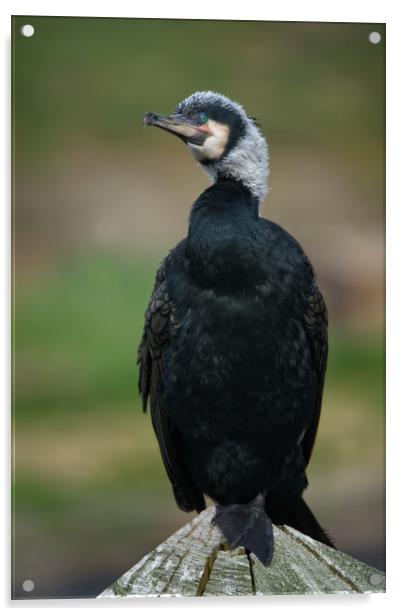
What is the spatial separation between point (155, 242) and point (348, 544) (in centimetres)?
117

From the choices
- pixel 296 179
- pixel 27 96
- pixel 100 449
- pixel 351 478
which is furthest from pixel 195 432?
pixel 27 96

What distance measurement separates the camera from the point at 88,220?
11.8 ft

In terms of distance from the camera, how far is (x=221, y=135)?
3.51 m

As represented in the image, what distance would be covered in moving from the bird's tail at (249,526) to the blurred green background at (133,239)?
0.24 metres

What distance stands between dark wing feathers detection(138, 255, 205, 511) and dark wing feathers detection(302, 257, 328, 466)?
416mm

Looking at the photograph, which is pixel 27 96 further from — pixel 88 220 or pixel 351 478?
pixel 351 478

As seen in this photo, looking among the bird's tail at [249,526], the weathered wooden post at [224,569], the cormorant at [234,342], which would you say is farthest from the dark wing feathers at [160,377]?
the weathered wooden post at [224,569]

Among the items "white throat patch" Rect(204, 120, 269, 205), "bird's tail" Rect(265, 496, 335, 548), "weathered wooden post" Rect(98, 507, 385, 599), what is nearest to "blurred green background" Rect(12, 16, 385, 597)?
"bird's tail" Rect(265, 496, 335, 548)

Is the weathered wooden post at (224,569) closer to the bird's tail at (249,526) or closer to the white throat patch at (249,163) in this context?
the bird's tail at (249,526)

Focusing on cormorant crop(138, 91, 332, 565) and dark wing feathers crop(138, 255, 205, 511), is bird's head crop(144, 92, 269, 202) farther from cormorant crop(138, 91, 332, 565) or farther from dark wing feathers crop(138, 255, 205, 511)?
dark wing feathers crop(138, 255, 205, 511)

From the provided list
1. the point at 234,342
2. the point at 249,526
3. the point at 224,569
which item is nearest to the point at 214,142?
the point at 234,342

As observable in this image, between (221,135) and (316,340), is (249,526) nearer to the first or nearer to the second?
(316,340)

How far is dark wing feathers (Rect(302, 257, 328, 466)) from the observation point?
3.64 m

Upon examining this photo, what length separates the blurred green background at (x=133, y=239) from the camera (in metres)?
3.55
